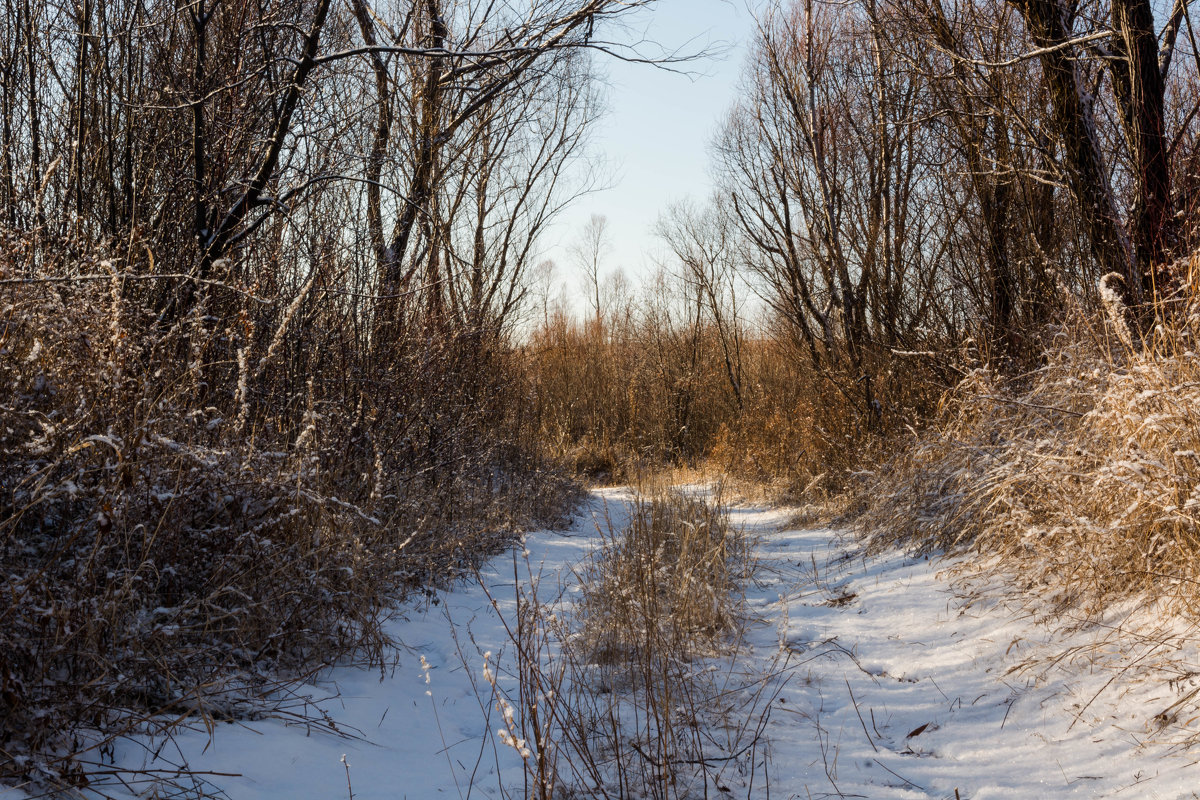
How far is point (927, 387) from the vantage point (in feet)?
22.2

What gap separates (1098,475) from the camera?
306cm

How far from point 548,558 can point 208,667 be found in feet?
10.6

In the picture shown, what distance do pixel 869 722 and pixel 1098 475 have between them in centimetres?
140

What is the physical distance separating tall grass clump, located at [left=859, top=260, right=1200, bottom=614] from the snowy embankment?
255 millimetres

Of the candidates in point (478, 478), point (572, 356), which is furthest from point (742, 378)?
point (478, 478)

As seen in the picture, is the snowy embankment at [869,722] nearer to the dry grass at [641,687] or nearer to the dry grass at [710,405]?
the dry grass at [641,687]

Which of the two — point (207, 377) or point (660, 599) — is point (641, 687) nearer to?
point (660, 599)

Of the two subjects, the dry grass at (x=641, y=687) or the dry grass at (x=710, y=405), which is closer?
the dry grass at (x=641, y=687)

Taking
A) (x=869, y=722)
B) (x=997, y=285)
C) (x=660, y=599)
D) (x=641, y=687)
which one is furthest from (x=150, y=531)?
(x=997, y=285)

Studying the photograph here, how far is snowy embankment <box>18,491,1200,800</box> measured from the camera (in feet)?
6.79

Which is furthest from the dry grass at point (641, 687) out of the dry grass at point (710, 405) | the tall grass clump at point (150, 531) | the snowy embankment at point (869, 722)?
the dry grass at point (710, 405)

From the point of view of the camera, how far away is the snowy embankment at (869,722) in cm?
207

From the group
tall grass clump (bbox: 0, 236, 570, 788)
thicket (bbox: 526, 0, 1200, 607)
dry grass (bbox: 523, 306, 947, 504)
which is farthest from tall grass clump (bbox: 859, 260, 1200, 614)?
tall grass clump (bbox: 0, 236, 570, 788)

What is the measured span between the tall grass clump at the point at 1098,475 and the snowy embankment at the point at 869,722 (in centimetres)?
25
